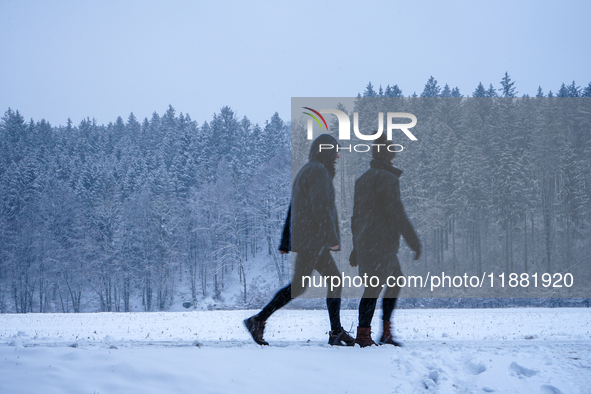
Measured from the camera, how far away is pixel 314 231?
516 cm

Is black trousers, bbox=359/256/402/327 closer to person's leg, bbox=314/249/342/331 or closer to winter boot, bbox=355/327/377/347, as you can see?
winter boot, bbox=355/327/377/347

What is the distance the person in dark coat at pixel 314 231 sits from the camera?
514 centimetres

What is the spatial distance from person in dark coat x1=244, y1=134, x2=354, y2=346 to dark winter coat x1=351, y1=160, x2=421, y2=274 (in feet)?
1.33

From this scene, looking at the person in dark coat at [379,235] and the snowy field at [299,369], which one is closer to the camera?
the snowy field at [299,369]

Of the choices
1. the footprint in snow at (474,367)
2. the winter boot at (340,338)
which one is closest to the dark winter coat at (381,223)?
the winter boot at (340,338)

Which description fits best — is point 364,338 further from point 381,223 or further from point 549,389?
point 549,389

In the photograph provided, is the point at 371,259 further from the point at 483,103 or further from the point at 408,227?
the point at 483,103

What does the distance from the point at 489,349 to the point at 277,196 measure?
35.4 m

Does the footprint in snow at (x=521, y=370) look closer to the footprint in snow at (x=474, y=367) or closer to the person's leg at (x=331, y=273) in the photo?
the footprint in snow at (x=474, y=367)

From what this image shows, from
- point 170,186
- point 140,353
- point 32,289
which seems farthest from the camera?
point 170,186

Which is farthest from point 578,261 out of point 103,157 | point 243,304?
point 103,157

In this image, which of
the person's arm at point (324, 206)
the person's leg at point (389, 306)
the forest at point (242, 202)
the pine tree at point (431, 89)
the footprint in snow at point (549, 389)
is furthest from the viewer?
the pine tree at point (431, 89)

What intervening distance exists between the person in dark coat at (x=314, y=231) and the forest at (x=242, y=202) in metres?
23.9

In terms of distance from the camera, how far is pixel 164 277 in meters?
45.8
